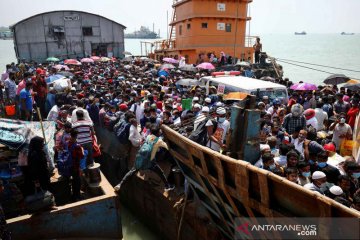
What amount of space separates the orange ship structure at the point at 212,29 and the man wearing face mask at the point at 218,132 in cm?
1528

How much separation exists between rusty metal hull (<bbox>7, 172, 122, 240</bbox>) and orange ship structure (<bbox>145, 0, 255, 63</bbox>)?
16573mm

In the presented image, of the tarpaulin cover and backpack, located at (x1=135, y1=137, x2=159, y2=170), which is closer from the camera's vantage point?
the tarpaulin cover

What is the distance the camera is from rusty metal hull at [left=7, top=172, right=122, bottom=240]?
4.53 meters

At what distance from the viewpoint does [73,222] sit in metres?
4.89

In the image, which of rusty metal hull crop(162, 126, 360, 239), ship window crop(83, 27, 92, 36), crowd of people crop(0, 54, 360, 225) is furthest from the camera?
ship window crop(83, 27, 92, 36)

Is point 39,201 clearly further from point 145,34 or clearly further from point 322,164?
point 145,34

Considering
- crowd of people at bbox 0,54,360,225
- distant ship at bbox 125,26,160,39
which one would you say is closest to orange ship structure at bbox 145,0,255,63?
crowd of people at bbox 0,54,360,225

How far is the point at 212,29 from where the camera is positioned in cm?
2108

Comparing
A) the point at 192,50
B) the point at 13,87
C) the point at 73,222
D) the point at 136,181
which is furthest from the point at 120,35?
the point at 73,222

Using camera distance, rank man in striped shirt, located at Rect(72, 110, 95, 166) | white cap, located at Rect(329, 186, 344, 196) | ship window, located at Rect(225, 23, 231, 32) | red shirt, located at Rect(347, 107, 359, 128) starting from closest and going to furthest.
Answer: white cap, located at Rect(329, 186, 344, 196), man in striped shirt, located at Rect(72, 110, 95, 166), red shirt, located at Rect(347, 107, 359, 128), ship window, located at Rect(225, 23, 231, 32)

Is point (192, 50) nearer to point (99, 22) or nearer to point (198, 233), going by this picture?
point (99, 22)

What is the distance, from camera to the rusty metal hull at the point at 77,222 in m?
4.53

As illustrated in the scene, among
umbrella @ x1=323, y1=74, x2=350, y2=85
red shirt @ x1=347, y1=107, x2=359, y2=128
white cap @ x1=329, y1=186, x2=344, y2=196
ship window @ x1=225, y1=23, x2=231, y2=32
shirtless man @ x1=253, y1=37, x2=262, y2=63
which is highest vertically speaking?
ship window @ x1=225, y1=23, x2=231, y2=32

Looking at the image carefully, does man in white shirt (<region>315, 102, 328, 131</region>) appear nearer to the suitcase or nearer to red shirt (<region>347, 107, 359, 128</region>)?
red shirt (<region>347, 107, 359, 128</region>)
